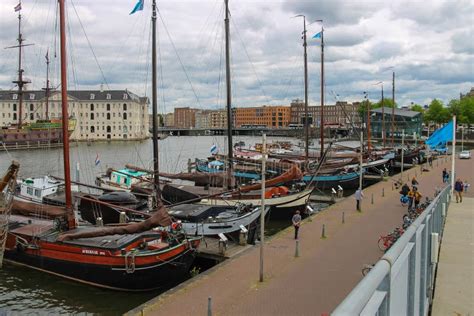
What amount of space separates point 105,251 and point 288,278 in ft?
22.4

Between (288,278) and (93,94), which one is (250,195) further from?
(93,94)

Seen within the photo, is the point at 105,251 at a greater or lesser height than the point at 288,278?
greater

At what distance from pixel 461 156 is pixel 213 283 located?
64885 mm

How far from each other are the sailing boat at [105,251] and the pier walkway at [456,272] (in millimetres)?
9451

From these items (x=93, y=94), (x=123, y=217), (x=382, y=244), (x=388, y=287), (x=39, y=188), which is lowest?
(x=382, y=244)

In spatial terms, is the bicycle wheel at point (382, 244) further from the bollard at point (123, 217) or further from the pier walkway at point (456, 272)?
the bollard at point (123, 217)

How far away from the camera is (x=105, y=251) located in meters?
16.4

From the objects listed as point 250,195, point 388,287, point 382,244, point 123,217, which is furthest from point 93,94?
point 388,287

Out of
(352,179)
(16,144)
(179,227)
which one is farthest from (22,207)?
(16,144)

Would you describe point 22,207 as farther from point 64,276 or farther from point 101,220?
point 64,276

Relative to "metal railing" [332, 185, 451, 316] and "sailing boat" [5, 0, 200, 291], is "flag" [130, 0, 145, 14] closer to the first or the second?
"sailing boat" [5, 0, 200, 291]

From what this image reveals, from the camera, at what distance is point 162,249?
650 inches

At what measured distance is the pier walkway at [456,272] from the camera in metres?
7.64

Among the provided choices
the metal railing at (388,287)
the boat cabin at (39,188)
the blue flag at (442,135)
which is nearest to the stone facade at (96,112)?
the boat cabin at (39,188)
